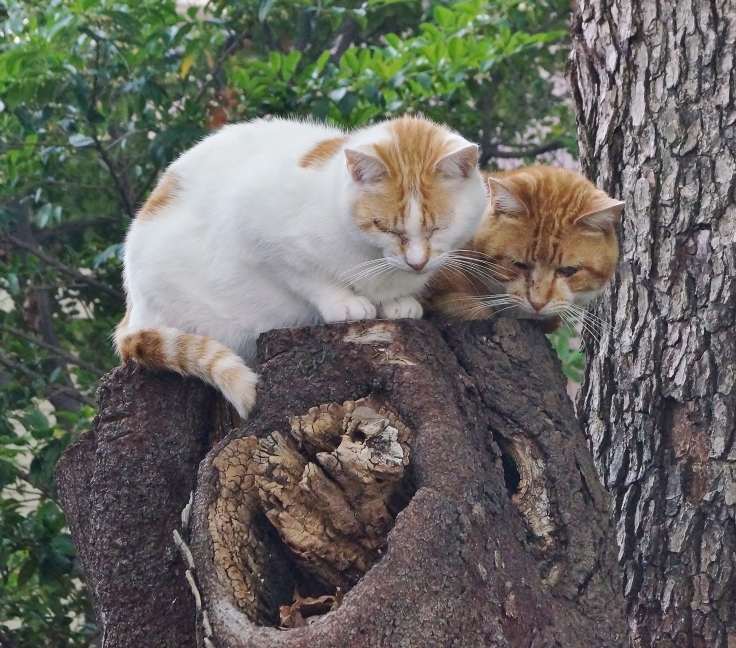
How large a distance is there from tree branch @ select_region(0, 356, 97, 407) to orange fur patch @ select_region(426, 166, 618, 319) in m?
1.51

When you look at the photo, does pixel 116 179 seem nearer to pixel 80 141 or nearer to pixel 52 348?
pixel 80 141

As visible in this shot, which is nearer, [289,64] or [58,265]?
[289,64]

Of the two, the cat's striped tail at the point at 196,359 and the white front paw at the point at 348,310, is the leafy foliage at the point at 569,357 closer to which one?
the white front paw at the point at 348,310

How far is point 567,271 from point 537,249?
85 mm

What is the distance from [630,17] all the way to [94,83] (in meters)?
1.45

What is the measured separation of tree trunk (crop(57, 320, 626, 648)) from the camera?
1.24 metres

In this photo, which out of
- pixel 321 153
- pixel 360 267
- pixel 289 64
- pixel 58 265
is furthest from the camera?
pixel 58 265

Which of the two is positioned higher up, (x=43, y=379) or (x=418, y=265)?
(x=418, y=265)

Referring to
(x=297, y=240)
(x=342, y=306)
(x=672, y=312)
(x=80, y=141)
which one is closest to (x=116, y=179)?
(x=80, y=141)

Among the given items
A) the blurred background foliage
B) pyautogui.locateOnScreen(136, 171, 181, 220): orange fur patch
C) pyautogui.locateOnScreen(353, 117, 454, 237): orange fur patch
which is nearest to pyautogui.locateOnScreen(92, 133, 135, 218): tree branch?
the blurred background foliage

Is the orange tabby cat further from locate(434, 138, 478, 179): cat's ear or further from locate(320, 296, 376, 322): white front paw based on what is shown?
locate(320, 296, 376, 322): white front paw

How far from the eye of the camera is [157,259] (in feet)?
5.62

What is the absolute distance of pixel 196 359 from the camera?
153 cm

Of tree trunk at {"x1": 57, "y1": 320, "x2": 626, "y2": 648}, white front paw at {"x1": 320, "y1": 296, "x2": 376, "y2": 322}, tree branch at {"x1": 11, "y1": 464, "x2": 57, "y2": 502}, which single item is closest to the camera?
tree trunk at {"x1": 57, "y1": 320, "x2": 626, "y2": 648}
